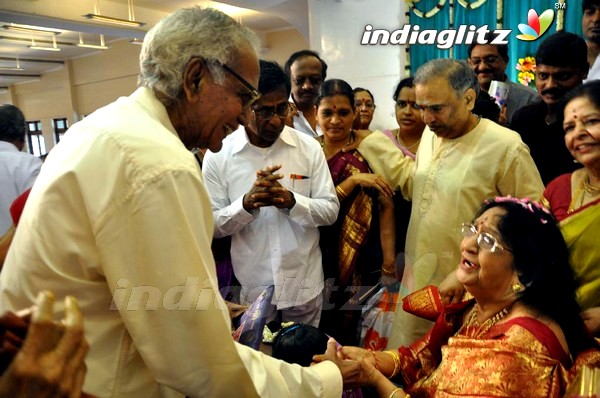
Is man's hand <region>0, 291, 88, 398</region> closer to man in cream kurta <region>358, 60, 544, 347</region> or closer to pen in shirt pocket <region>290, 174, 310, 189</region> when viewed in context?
pen in shirt pocket <region>290, 174, 310, 189</region>

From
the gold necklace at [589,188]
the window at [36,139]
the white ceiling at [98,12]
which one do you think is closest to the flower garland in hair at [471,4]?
the white ceiling at [98,12]

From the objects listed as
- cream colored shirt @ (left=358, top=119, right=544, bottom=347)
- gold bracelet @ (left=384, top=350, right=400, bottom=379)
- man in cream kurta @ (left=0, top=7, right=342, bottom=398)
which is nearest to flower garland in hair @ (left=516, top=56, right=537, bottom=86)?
cream colored shirt @ (left=358, top=119, right=544, bottom=347)

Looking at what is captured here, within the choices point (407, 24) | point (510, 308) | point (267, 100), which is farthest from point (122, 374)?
point (407, 24)

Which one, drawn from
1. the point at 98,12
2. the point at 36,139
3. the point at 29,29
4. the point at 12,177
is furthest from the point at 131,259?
the point at 36,139

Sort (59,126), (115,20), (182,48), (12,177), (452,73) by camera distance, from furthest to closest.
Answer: (59,126) → (115,20) → (12,177) → (452,73) → (182,48)

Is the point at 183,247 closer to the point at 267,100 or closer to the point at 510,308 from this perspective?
the point at 510,308

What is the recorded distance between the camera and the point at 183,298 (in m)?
0.97

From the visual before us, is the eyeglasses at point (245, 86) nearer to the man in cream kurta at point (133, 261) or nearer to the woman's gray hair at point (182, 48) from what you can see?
the woman's gray hair at point (182, 48)

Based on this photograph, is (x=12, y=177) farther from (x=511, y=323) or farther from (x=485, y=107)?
(x=511, y=323)

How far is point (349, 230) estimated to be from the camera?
7.85 ft

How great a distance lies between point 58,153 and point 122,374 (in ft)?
1.68

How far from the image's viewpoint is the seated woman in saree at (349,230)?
2.37 m

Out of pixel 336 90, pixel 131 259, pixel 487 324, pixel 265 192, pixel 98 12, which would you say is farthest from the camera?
pixel 98 12

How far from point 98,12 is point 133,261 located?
8.51 meters
